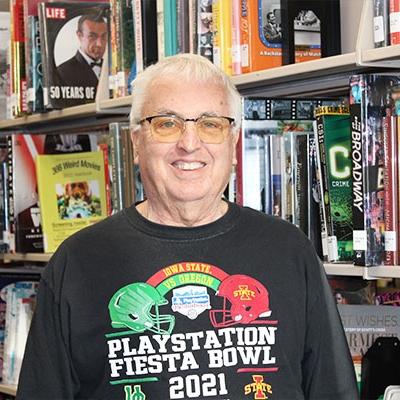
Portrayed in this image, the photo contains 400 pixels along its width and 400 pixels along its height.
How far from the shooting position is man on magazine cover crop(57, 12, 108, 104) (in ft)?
9.95

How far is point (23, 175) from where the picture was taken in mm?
3195

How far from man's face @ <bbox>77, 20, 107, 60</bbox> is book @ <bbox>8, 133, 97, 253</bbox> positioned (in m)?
0.30

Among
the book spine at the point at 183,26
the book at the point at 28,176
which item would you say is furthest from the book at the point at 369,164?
the book at the point at 28,176

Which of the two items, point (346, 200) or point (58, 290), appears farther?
point (346, 200)

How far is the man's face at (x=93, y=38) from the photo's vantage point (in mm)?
3062

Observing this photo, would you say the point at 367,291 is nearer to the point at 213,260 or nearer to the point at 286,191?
the point at 286,191

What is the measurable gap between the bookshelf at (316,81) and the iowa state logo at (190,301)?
1.22ft

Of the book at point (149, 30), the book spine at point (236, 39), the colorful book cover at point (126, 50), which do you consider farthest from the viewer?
the colorful book cover at point (126, 50)

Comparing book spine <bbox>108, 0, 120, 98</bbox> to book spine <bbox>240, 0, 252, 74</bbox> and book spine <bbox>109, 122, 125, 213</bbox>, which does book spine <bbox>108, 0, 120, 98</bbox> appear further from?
book spine <bbox>240, 0, 252, 74</bbox>

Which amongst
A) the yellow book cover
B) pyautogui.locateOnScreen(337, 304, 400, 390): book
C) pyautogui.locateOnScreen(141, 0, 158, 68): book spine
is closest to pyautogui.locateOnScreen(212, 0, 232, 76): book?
pyautogui.locateOnScreen(141, 0, 158, 68): book spine

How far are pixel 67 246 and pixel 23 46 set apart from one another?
62.2 inches

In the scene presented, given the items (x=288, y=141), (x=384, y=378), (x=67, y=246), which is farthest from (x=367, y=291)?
(x=67, y=246)

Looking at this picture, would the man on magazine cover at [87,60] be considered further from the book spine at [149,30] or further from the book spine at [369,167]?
the book spine at [369,167]

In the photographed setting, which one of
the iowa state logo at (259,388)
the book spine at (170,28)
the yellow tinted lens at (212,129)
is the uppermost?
the book spine at (170,28)
